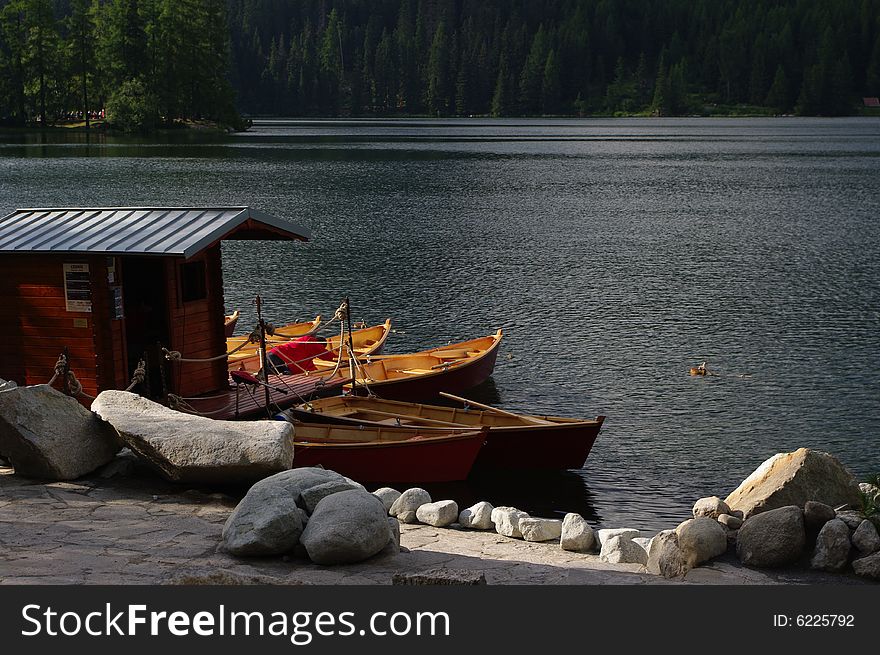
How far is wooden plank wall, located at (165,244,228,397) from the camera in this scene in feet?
61.9

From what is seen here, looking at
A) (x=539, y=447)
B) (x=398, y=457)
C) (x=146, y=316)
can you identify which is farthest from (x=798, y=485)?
(x=146, y=316)

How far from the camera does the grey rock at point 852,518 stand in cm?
1219

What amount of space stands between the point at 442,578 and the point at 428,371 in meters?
15.2

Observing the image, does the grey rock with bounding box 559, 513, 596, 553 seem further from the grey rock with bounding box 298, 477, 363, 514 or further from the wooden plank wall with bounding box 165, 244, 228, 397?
the wooden plank wall with bounding box 165, 244, 228, 397

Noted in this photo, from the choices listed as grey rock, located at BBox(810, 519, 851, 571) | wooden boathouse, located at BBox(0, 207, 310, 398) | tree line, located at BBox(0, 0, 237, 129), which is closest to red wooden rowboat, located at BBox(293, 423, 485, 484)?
wooden boathouse, located at BBox(0, 207, 310, 398)

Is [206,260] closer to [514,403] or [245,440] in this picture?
[245,440]

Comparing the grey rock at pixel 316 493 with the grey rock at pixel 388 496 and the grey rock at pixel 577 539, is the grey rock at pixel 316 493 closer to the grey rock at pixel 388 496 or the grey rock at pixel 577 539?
the grey rock at pixel 577 539

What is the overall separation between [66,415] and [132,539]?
3.28 m

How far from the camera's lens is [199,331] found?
63.9ft

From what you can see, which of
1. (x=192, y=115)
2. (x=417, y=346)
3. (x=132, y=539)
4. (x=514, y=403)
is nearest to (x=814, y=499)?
(x=132, y=539)

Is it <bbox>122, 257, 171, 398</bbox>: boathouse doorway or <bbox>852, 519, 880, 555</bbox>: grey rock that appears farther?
<bbox>122, 257, 171, 398</bbox>: boathouse doorway

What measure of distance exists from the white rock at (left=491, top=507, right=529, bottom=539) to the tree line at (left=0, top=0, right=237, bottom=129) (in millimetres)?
132921

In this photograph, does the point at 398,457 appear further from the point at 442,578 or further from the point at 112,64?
the point at 112,64

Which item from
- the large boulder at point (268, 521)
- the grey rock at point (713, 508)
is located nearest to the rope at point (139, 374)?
the large boulder at point (268, 521)
